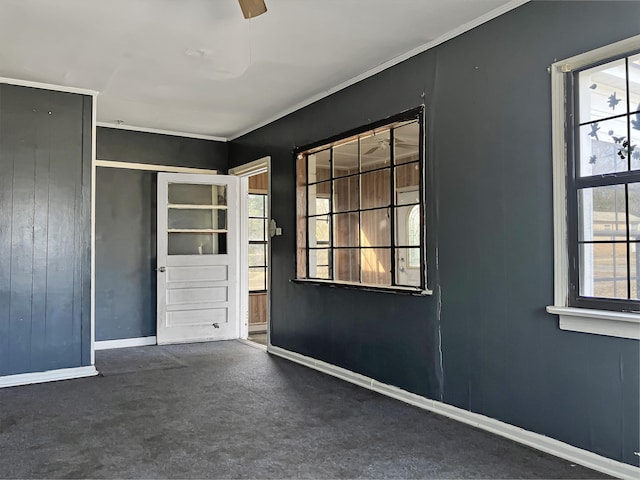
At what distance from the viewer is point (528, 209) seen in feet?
9.62

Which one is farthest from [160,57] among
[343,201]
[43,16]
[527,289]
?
[527,289]

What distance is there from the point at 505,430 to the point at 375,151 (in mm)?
2617

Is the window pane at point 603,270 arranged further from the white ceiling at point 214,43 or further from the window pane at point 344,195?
the window pane at point 344,195

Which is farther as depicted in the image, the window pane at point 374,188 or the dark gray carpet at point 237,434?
the window pane at point 374,188

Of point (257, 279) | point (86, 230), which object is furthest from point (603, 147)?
point (257, 279)

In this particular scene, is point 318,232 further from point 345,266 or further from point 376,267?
point 376,267

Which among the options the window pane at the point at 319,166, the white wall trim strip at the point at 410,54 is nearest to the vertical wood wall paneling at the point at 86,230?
the white wall trim strip at the point at 410,54

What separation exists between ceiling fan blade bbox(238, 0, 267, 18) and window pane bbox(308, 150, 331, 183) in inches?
90.3

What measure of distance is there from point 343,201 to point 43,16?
9.66ft

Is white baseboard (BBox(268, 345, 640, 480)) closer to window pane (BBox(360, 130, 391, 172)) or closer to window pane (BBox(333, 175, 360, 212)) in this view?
window pane (BBox(333, 175, 360, 212))

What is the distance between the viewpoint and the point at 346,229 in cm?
521

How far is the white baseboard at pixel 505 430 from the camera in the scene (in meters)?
2.55

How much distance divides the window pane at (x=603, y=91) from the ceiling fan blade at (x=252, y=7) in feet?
5.49

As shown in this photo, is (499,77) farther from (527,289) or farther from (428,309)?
(428,309)
